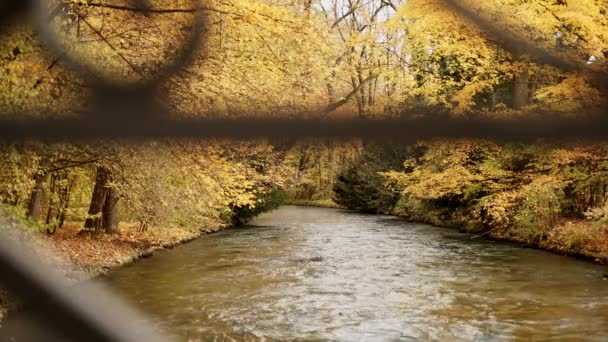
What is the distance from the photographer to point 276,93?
32.0 feet

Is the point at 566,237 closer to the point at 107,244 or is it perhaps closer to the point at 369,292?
the point at 369,292

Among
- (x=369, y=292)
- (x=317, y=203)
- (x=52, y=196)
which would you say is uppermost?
(x=52, y=196)

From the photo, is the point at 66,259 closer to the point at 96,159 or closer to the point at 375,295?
the point at 96,159

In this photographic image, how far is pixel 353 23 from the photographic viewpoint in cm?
2428

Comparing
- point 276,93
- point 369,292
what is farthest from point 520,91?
point 276,93

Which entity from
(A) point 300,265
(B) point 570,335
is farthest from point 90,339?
(A) point 300,265

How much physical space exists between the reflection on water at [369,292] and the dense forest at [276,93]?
4.65 feet

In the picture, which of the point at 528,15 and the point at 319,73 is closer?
the point at 528,15

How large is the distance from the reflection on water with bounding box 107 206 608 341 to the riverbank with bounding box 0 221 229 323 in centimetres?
37

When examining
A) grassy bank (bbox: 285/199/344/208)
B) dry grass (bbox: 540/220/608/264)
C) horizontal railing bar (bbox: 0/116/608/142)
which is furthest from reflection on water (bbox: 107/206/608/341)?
grassy bank (bbox: 285/199/344/208)

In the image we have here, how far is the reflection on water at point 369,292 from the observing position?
8.24 meters

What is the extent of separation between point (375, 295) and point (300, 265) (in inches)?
139

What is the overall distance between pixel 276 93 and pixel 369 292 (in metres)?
4.05

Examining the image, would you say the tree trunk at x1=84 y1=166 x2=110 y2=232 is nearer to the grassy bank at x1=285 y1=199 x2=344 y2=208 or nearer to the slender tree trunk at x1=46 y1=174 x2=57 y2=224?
the slender tree trunk at x1=46 y1=174 x2=57 y2=224
